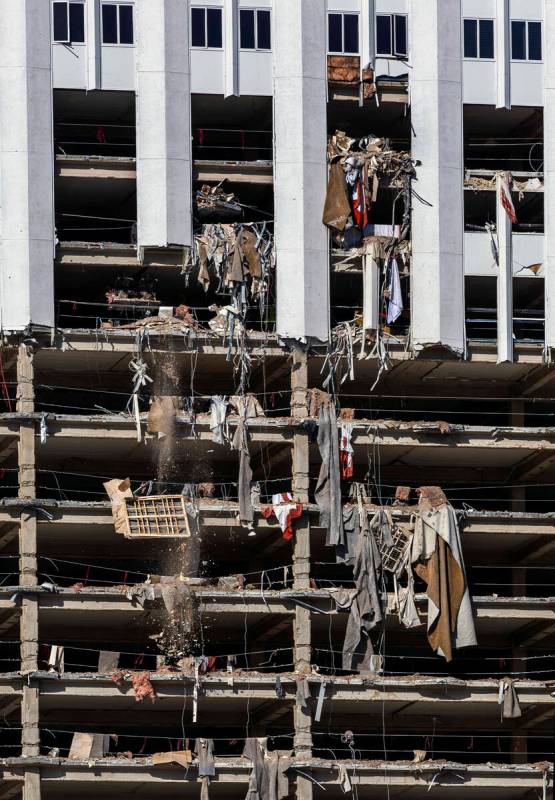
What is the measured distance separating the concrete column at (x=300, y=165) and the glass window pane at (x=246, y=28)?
82 centimetres

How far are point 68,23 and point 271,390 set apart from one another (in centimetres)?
1508

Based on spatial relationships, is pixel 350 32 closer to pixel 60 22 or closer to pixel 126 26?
pixel 126 26

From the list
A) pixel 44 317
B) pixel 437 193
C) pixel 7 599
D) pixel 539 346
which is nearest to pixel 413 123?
pixel 437 193

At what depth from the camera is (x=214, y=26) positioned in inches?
3258

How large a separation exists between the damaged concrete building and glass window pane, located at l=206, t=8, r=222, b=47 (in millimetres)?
70

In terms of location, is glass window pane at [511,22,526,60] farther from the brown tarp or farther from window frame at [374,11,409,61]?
the brown tarp

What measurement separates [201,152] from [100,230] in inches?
199

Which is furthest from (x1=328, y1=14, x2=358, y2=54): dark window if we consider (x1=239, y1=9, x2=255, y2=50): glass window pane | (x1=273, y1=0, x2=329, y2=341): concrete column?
(x1=239, y1=9, x2=255, y2=50): glass window pane

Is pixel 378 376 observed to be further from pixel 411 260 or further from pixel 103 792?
pixel 103 792

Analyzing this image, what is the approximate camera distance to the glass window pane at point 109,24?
82188 millimetres

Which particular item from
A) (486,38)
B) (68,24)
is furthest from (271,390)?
(68,24)

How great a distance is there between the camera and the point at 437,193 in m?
83.4

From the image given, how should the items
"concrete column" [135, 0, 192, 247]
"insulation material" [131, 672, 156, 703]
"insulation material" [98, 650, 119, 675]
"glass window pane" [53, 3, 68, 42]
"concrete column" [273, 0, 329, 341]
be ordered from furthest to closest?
"concrete column" [273, 0, 329, 341], "glass window pane" [53, 3, 68, 42], "concrete column" [135, 0, 192, 247], "insulation material" [98, 650, 119, 675], "insulation material" [131, 672, 156, 703]

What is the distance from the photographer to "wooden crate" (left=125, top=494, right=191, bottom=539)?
7981 centimetres
